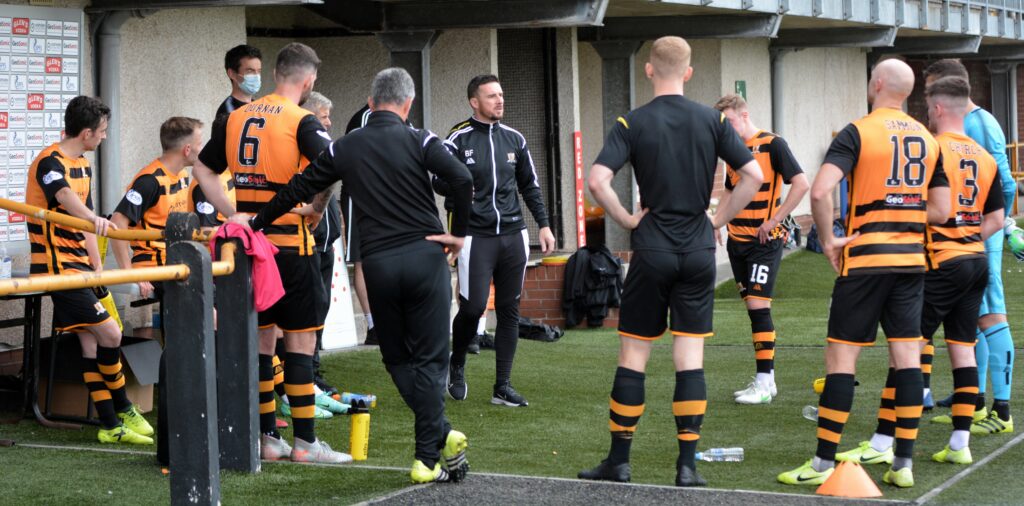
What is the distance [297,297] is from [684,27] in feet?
35.1

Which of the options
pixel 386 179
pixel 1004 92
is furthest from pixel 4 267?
pixel 1004 92

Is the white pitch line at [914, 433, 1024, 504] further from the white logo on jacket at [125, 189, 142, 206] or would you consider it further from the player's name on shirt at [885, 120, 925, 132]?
the white logo on jacket at [125, 189, 142, 206]

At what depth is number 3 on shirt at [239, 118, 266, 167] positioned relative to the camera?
6.52m

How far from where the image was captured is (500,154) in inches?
335

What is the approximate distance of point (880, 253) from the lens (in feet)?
19.6

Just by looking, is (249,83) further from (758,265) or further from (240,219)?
(758,265)

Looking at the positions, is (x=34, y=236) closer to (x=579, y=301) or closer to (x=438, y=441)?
(x=438, y=441)

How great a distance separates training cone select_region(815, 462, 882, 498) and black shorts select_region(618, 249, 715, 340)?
0.79 m

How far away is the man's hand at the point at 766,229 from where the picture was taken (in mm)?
8367

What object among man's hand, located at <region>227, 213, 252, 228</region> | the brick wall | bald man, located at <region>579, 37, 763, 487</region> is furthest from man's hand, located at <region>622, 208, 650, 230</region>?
the brick wall

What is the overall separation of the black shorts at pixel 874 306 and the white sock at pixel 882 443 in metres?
0.67

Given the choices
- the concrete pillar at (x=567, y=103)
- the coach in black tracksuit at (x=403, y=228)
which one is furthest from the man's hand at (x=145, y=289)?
the concrete pillar at (x=567, y=103)

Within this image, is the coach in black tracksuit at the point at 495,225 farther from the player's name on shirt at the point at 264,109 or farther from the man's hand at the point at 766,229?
the player's name on shirt at the point at 264,109

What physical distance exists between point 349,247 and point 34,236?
3769 mm
